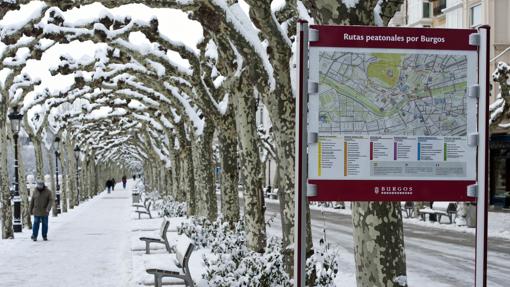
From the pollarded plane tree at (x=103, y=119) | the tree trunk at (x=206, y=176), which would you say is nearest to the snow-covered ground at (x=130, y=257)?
the tree trunk at (x=206, y=176)

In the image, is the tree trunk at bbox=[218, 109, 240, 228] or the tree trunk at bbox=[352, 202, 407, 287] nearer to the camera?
the tree trunk at bbox=[352, 202, 407, 287]

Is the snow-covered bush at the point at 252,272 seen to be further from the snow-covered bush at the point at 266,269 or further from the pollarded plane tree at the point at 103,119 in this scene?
the pollarded plane tree at the point at 103,119

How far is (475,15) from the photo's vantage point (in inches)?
1564

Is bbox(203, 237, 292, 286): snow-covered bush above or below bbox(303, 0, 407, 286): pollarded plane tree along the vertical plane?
below

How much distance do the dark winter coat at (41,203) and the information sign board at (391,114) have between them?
1843 centimetres

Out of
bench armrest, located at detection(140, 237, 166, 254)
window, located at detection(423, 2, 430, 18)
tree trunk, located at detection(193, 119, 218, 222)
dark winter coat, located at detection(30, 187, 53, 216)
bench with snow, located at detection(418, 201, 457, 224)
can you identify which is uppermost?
window, located at detection(423, 2, 430, 18)

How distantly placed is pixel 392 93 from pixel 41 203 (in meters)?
18.6

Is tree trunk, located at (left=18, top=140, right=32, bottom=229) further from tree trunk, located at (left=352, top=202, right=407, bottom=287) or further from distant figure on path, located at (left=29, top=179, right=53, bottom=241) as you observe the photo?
tree trunk, located at (left=352, top=202, right=407, bottom=287)

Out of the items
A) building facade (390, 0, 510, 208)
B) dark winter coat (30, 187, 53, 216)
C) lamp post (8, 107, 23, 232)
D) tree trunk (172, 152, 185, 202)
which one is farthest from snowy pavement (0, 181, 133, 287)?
building facade (390, 0, 510, 208)

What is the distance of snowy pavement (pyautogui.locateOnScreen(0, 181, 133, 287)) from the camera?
13898 millimetres

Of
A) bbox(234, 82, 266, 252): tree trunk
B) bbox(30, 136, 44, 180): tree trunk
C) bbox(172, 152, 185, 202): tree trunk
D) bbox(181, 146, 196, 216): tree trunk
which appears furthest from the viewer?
bbox(172, 152, 185, 202): tree trunk

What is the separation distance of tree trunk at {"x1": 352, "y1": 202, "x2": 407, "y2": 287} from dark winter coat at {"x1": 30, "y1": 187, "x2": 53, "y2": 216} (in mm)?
17258

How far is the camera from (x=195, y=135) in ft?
72.6

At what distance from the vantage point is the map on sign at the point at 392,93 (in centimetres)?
534
